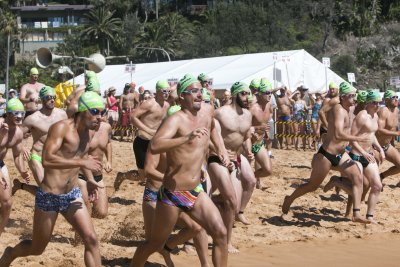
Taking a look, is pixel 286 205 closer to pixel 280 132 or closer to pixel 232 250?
pixel 232 250

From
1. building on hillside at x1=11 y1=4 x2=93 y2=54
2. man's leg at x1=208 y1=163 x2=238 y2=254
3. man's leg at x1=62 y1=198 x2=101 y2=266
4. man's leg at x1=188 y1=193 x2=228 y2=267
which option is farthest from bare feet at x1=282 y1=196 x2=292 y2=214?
building on hillside at x1=11 y1=4 x2=93 y2=54

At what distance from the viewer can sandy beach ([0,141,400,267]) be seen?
359 inches

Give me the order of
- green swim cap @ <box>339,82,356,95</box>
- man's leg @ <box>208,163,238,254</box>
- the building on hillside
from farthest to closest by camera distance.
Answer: the building on hillside → green swim cap @ <box>339,82,356,95</box> → man's leg @ <box>208,163,238,254</box>

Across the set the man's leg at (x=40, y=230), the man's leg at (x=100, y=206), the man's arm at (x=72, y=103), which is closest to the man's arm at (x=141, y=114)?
the man's arm at (x=72, y=103)

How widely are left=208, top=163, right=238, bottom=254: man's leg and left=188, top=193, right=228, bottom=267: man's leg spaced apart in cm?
174

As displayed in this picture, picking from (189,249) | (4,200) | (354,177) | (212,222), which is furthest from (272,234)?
(212,222)

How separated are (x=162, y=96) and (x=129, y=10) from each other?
8578 centimetres

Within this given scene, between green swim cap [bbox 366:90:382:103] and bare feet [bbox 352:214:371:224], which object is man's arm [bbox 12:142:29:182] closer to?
bare feet [bbox 352:214:371:224]

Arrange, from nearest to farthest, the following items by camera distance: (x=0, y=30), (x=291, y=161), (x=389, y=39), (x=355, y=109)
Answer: (x=355, y=109) < (x=291, y=161) < (x=389, y=39) < (x=0, y=30)

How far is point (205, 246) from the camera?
7723 millimetres

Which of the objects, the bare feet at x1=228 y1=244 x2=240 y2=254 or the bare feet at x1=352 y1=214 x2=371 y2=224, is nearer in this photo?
the bare feet at x1=228 y1=244 x2=240 y2=254

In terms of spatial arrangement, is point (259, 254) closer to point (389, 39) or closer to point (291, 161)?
point (291, 161)

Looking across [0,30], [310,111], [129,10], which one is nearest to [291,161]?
[310,111]

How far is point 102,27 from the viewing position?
85.8 m
